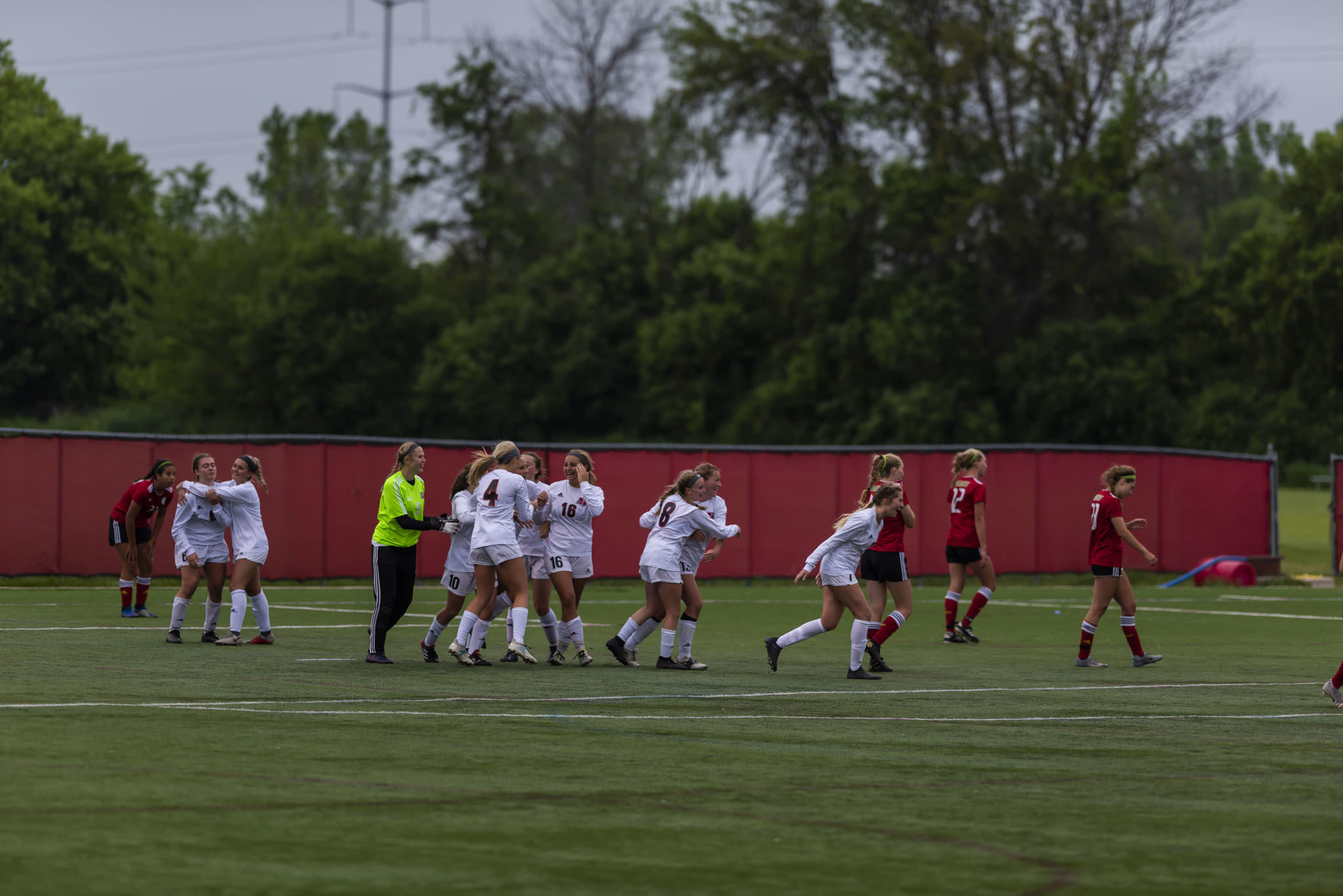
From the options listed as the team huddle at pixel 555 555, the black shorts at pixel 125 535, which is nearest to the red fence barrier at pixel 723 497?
the black shorts at pixel 125 535

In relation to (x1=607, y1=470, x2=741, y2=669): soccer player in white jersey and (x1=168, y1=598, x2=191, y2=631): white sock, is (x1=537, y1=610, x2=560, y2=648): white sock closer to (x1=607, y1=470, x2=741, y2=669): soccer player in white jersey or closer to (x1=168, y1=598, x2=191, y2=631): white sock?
(x1=607, y1=470, x2=741, y2=669): soccer player in white jersey

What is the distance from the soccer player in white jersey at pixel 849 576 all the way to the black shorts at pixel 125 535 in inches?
366

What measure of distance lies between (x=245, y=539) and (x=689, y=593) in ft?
14.6

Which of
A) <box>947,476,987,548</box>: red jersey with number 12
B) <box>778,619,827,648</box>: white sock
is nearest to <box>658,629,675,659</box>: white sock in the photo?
<box>778,619,827,648</box>: white sock

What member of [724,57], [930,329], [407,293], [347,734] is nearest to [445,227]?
[407,293]

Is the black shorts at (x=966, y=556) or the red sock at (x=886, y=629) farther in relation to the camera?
the black shorts at (x=966, y=556)

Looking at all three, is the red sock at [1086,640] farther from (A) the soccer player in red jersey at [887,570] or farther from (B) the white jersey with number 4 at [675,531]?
(B) the white jersey with number 4 at [675,531]

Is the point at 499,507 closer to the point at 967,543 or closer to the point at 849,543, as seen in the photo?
the point at 849,543

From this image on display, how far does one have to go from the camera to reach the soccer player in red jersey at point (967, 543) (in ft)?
60.8

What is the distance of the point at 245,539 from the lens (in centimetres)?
1598

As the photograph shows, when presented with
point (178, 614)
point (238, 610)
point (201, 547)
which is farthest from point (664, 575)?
point (178, 614)

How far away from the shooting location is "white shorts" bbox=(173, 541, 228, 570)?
16.4 m

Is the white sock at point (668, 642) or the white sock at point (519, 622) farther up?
the white sock at point (519, 622)

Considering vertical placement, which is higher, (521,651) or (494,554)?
(494,554)
